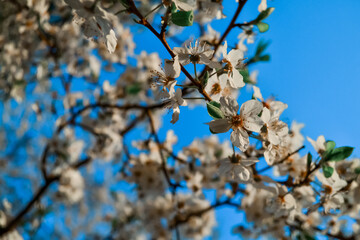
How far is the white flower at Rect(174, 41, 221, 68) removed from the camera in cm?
70

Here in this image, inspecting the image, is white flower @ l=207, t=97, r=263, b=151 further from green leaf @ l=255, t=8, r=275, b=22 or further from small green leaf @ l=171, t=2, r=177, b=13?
green leaf @ l=255, t=8, r=275, b=22

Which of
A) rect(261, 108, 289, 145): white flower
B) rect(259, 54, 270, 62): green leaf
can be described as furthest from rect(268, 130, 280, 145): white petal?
rect(259, 54, 270, 62): green leaf

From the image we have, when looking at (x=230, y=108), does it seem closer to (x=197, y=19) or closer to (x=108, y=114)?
(x=197, y=19)

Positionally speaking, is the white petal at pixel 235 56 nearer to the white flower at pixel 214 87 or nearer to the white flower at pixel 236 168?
the white flower at pixel 214 87

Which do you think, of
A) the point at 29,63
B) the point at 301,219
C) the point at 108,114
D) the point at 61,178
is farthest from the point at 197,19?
the point at 29,63

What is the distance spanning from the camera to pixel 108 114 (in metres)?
2.25

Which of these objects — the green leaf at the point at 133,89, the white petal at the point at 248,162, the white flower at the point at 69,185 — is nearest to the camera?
the white petal at the point at 248,162

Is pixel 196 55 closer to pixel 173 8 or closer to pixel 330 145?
pixel 173 8

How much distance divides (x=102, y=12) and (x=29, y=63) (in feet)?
6.92

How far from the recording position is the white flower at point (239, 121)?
0.69 meters

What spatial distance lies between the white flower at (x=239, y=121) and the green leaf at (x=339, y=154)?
40 cm

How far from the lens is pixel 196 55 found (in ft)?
2.37

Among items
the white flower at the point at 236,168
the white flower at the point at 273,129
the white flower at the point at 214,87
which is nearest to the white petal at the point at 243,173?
the white flower at the point at 236,168

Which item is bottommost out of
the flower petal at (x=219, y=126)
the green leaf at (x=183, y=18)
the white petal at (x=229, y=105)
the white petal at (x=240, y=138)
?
the white petal at (x=240, y=138)
